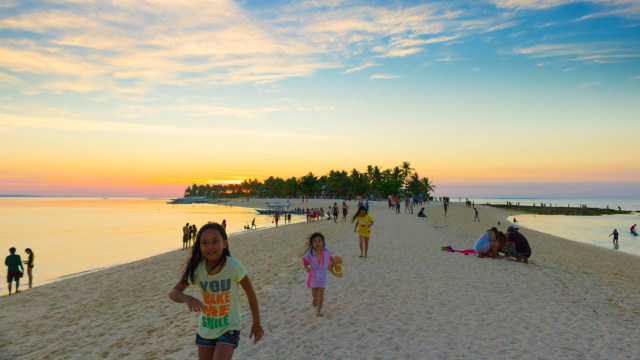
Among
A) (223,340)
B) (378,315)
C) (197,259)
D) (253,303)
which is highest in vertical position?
(197,259)

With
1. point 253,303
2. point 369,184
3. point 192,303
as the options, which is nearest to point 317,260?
point 253,303

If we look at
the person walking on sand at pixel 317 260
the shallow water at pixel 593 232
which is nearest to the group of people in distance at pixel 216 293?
the person walking on sand at pixel 317 260

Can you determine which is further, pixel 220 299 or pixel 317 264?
pixel 317 264

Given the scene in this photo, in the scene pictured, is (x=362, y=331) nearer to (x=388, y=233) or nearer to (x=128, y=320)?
(x=128, y=320)

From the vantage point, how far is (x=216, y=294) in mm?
3086

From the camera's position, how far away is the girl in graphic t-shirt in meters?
3.01

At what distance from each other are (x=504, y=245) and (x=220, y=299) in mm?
14029

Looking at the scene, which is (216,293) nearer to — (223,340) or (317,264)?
(223,340)

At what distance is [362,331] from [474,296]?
385 cm

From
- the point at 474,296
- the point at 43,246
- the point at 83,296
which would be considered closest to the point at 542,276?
the point at 474,296

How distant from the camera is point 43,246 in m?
28.8

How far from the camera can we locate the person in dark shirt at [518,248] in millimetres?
13406

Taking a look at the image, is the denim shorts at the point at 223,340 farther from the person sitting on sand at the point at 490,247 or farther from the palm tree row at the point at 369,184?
the palm tree row at the point at 369,184

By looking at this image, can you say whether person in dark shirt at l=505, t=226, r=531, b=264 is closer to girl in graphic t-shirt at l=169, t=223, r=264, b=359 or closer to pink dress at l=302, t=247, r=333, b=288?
pink dress at l=302, t=247, r=333, b=288
